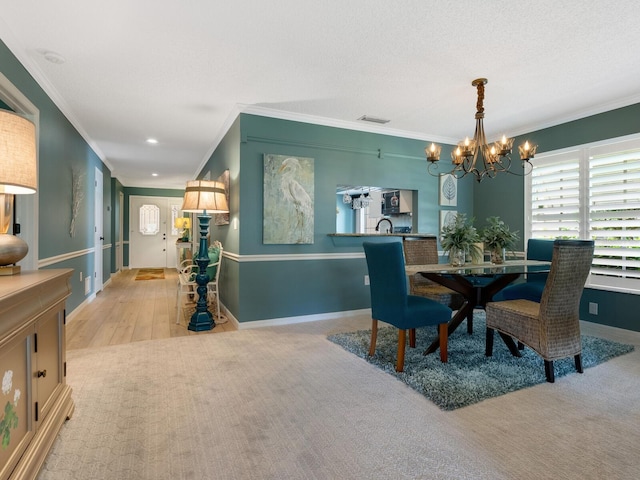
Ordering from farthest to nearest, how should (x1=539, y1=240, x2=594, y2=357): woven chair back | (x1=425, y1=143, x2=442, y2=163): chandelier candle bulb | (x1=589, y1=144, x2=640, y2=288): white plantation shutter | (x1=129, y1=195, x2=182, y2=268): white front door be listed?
(x1=129, y1=195, x2=182, y2=268): white front door < (x1=589, y1=144, x2=640, y2=288): white plantation shutter < (x1=425, y1=143, x2=442, y2=163): chandelier candle bulb < (x1=539, y1=240, x2=594, y2=357): woven chair back

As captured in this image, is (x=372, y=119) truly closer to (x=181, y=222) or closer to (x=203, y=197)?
(x=203, y=197)

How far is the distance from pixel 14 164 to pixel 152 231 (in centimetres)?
924

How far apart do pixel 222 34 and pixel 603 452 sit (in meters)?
3.18

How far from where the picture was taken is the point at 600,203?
12.3 ft

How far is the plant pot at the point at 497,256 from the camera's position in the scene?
338 cm

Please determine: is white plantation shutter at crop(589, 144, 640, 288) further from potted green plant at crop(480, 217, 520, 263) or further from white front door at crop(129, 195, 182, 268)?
white front door at crop(129, 195, 182, 268)

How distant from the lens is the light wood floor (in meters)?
3.51

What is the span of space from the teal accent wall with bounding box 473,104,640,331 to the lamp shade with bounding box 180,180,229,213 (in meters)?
3.68

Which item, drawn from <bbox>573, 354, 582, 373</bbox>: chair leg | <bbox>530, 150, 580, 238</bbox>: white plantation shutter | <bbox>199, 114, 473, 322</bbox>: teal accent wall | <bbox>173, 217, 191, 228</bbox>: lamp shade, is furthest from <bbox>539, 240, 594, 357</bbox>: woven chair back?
<bbox>173, 217, 191, 228</bbox>: lamp shade

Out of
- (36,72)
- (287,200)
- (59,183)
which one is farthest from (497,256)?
(59,183)

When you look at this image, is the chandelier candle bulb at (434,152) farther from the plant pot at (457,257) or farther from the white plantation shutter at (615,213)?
the white plantation shutter at (615,213)

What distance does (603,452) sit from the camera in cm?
167

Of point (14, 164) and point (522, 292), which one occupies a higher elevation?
point (14, 164)

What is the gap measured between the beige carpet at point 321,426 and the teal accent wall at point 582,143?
39.7 inches
